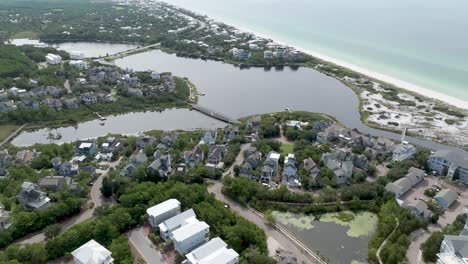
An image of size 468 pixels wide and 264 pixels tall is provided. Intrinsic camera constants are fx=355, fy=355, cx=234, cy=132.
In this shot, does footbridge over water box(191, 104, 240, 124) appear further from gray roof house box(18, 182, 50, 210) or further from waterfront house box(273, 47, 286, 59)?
waterfront house box(273, 47, 286, 59)

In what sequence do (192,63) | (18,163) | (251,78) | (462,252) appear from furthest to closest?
(192,63)
(251,78)
(18,163)
(462,252)

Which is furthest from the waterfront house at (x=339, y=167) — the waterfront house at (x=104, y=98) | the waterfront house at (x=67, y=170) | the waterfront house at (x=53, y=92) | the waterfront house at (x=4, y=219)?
the waterfront house at (x=53, y=92)

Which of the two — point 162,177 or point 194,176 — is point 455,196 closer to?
point 194,176

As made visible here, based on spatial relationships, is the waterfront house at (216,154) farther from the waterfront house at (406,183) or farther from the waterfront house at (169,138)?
the waterfront house at (406,183)

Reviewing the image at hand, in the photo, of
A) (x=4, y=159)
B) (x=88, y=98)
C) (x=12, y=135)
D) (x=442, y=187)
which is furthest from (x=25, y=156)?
(x=442, y=187)

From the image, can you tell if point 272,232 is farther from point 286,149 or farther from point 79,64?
point 79,64

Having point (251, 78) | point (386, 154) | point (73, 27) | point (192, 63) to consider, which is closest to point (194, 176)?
point (386, 154)
